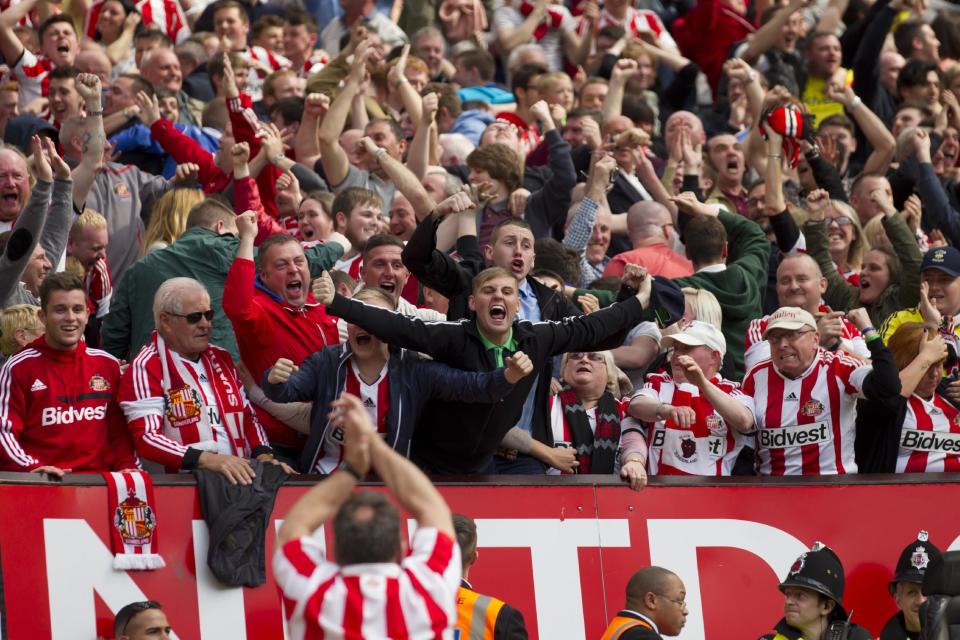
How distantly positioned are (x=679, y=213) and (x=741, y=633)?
487 centimetres

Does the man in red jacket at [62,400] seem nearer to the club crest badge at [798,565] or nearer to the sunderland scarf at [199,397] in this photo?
the sunderland scarf at [199,397]

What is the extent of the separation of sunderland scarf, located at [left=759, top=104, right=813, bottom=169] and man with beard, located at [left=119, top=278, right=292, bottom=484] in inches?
218

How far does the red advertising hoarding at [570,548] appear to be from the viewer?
8.63 meters

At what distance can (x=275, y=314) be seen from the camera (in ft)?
32.6

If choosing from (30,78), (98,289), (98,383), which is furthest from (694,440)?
(30,78)

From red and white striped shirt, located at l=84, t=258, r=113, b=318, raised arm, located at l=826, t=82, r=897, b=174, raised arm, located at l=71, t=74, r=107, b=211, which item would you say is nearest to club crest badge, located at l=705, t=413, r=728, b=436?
red and white striped shirt, located at l=84, t=258, r=113, b=318

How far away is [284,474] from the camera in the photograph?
9.14m

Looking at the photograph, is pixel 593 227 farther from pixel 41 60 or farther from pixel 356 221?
pixel 41 60

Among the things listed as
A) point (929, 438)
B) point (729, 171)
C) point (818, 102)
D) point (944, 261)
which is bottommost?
point (929, 438)

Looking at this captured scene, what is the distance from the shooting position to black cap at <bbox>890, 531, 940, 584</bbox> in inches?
365

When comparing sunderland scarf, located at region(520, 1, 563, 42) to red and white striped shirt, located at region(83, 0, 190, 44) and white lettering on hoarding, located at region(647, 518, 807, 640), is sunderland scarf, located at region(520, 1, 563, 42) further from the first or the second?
white lettering on hoarding, located at region(647, 518, 807, 640)

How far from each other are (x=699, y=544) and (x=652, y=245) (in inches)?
130

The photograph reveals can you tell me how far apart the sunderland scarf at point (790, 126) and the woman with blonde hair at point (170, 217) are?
4.56 m

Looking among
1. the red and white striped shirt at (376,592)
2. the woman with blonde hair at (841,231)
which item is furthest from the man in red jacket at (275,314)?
the woman with blonde hair at (841,231)
